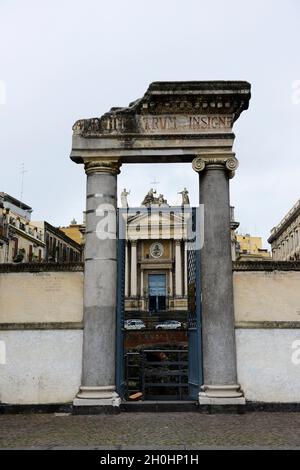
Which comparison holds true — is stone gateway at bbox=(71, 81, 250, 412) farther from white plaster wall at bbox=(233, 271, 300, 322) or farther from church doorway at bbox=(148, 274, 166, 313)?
church doorway at bbox=(148, 274, 166, 313)

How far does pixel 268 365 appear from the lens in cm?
1060

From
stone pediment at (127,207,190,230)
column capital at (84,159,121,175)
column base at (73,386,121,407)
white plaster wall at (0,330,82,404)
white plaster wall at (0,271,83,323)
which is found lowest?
column base at (73,386,121,407)

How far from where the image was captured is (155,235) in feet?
180

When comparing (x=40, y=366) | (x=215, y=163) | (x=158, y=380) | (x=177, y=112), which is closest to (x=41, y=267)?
(x=40, y=366)

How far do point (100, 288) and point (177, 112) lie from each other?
406 centimetres

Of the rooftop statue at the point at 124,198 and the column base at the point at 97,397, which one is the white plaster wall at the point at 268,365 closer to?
the column base at the point at 97,397

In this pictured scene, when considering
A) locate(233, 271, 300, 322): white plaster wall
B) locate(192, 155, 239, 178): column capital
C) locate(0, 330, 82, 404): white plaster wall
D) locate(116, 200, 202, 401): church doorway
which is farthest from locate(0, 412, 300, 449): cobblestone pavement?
locate(192, 155, 239, 178): column capital

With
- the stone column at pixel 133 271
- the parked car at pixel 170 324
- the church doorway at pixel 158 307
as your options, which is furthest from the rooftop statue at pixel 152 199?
the parked car at pixel 170 324

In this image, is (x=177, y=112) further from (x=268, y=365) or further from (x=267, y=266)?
(x=268, y=365)

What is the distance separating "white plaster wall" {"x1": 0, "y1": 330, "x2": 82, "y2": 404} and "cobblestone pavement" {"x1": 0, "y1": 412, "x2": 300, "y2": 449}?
570 millimetres

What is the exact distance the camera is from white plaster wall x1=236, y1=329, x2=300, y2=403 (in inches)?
413

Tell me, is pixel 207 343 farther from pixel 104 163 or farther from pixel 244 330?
pixel 104 163

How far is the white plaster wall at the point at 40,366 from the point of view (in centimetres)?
1058
